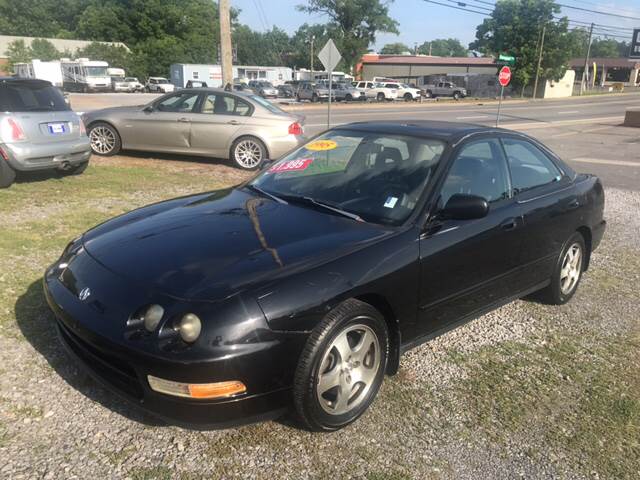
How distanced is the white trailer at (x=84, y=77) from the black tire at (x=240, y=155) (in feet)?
154

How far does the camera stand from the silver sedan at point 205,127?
1024cm

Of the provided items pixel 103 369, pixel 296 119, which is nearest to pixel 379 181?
pixel 103 369

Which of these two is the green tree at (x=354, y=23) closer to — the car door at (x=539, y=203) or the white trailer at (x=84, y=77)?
the white trailer at (x=84, y=77)

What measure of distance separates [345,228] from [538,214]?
5.63ft

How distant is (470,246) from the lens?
3.42 metres

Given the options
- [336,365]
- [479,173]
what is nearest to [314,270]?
[336,365]

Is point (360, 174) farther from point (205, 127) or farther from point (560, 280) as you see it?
point (205, 127)

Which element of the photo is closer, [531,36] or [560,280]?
[560,280]

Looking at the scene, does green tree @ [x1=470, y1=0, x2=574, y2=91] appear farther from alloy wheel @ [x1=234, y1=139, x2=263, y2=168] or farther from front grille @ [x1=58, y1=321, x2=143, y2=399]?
front grille @ [x1=58, y1=321, x2=143, y2=399]

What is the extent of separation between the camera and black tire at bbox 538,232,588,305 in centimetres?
439

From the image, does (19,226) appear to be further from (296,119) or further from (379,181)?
(296,119)

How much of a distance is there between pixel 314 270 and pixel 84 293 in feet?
3.81

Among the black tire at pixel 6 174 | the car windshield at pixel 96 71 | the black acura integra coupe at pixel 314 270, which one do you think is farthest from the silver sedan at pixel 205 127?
the car windshield at pixel 96 71

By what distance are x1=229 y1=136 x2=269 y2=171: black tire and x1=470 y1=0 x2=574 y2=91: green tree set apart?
5878 cm
